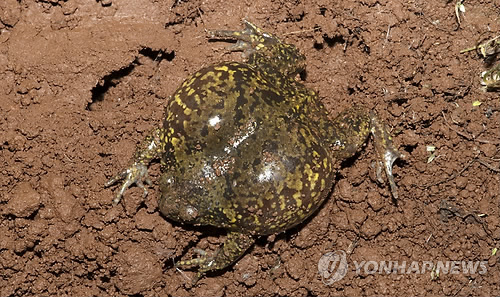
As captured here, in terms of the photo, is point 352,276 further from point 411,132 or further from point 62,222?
point 62,222

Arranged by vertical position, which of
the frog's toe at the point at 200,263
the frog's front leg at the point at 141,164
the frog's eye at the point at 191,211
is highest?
the frog's front leg at the point at 141,164

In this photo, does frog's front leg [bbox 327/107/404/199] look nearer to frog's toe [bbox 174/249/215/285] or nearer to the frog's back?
the frog's back

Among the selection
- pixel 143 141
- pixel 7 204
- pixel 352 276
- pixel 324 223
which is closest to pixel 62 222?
pixel 7 204

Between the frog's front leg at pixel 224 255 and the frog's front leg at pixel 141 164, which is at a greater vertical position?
the frog's front leg at pixel 141 164

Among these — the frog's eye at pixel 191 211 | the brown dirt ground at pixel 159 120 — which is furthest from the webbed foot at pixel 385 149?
the frog's eye at pixel 191 211

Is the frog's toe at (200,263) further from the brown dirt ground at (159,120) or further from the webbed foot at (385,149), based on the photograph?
the webbed foot at (385,149)

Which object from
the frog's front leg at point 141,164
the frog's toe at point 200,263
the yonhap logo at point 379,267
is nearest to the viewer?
the frog's front leg at point 141,164

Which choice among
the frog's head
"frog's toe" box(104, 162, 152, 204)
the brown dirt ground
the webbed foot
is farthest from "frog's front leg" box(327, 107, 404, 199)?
"frog's toe" box(104, 162, 152, 204)

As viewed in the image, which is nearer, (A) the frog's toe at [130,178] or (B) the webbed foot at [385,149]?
(A) the frog's toe at [130,178]
